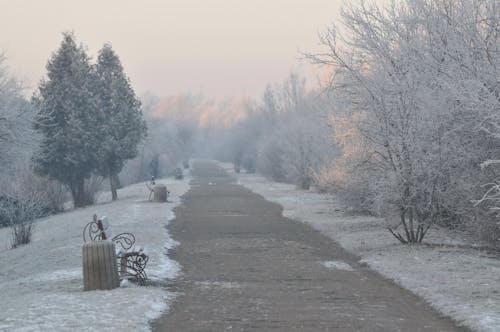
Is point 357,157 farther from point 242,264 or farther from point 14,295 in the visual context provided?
point 14,295

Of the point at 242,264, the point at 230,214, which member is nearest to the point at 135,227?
the point at 230,214

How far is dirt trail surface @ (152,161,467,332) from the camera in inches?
385

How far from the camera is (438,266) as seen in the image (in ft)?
48.2

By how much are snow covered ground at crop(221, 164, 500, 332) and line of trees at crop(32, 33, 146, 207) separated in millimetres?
18398

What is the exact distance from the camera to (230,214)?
99.6 ft

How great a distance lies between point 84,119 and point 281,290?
30414 mm

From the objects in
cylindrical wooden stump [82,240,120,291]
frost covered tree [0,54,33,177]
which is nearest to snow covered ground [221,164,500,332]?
cylindrical wooden stump [82,240,120,291]

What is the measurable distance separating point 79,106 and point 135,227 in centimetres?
1830

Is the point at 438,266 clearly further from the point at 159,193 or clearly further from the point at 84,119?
the point at 84,119

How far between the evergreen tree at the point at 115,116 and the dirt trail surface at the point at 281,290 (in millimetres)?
20023

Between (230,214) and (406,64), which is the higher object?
(406,64)

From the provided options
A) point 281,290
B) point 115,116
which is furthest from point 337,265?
point 115,116

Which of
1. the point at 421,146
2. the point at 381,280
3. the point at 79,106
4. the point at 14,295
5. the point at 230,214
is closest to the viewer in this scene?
the point at 14,295

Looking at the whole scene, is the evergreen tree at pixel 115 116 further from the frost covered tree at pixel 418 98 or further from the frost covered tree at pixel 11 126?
the frost covered tree at pixel 418 98
